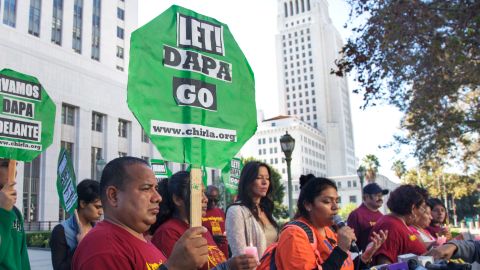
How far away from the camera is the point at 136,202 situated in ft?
7.10

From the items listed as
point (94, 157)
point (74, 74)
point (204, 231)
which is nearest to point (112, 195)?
point (204, 231)

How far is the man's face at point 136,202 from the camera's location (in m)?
2.16

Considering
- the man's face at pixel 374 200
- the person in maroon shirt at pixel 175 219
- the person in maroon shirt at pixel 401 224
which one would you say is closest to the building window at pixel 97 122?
the man's face at pixel 374 200

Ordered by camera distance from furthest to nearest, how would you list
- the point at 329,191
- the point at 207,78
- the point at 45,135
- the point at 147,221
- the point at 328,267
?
the point at 45,135 → the point at 329,191 → the point at 328,267 → the point at 207,78 → the point at 147,221

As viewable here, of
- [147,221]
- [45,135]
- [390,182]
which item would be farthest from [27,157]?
[390,182]

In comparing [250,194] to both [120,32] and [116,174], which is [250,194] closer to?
[116,174]

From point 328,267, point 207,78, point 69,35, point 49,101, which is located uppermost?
point 69,35

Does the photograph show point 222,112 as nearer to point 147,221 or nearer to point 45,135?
point 147,221

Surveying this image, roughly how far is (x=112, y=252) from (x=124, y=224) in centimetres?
23

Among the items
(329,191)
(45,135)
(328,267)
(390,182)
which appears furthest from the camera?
(390,182)

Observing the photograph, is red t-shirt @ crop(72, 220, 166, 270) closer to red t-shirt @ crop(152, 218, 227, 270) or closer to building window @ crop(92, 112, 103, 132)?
red t-shirt @ crop(152, 218, 227, 270)

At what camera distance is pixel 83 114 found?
121ft

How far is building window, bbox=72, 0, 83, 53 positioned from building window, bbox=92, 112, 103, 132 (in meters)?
5.92

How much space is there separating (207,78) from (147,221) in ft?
2.88
